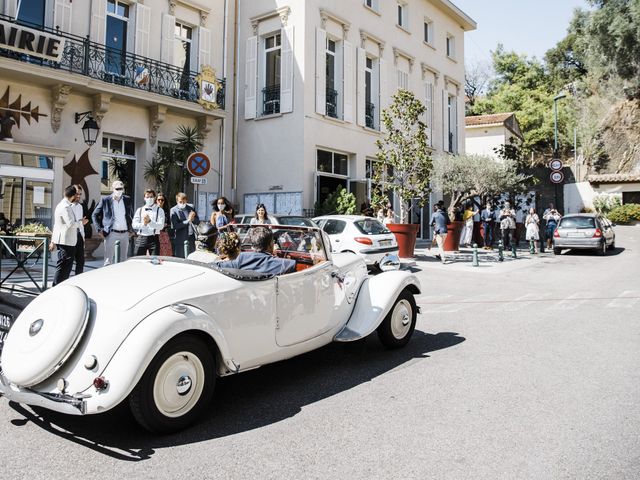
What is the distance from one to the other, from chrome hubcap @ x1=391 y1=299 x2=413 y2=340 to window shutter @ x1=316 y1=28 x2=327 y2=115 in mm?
13736

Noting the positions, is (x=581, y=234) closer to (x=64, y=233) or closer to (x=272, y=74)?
(x=272, y=74)

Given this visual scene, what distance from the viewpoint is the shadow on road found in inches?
130

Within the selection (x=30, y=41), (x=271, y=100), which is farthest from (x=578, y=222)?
(x=30, y=41)

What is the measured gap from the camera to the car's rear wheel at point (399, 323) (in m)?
5.32

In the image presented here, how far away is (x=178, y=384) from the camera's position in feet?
11.1

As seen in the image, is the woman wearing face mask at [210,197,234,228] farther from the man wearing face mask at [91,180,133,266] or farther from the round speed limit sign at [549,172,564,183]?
the round speed limit sign at [549,172,564,183]

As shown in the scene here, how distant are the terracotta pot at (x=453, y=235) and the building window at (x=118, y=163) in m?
10.6

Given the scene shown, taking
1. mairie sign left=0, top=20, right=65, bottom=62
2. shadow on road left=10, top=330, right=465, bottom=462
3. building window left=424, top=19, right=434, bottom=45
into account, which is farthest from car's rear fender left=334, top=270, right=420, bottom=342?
building window left=424, top=19, right=434, bottom=45

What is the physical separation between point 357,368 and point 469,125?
1405 inches

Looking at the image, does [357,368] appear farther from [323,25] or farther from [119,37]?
[323,25]

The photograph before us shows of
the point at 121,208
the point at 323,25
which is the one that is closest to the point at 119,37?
the point at 323,25

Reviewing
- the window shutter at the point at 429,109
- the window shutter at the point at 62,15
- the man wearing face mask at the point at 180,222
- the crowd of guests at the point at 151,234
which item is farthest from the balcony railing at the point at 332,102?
the man wearing face mask at the point at 180,222

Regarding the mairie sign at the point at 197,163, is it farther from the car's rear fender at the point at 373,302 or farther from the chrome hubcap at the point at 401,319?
the chrome hubcap at the point at 401,319

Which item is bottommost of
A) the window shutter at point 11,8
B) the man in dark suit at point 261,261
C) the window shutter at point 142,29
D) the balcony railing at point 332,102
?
the man in dark suit at point 261,261
